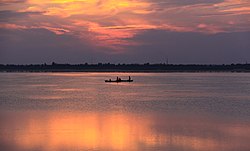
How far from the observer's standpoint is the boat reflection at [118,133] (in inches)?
688

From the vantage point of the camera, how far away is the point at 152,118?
2677 centimetres

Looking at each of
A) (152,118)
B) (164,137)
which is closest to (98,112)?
(152,118)

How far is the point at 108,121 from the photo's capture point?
82.7ft

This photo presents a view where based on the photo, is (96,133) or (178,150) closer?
(178,150)

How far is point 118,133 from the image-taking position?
2069 cm

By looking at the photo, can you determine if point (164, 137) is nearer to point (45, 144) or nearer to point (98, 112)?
point (45, 144)

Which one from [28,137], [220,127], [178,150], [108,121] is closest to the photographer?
[178,150]

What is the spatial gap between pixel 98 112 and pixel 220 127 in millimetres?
10565

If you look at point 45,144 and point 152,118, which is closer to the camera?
point 45,144

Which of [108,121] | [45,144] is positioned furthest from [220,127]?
[45,144]

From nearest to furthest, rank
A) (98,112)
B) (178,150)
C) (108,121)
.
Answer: (178,150)
(108,121)
(98,112)

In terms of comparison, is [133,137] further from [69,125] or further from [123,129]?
[69,125]

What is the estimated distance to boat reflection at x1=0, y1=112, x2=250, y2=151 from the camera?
17484 millimetres

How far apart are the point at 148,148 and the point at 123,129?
519 cm
